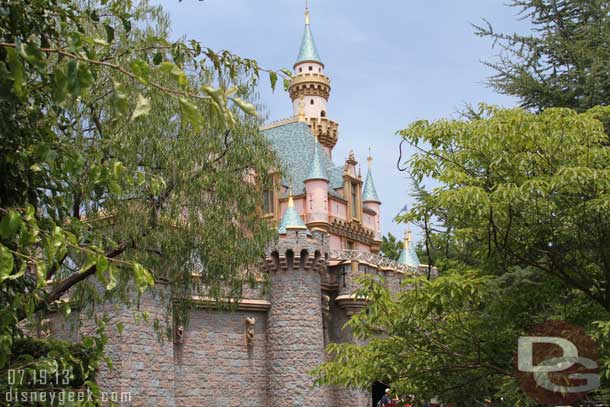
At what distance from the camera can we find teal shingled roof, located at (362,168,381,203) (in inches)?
1118

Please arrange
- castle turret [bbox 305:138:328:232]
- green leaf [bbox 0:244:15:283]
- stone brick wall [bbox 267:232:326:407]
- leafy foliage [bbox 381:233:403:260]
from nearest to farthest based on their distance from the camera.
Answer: green leaf [bbox 0:244:15:283] < stone brick wall [bbox 267:232:326:407] < castle turret [bbox 305:138:328:232] < leafy foliage [bbox 381:233:403:260]

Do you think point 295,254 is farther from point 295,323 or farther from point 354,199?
point 354,199

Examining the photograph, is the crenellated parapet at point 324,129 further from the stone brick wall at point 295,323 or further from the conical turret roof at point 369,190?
the stone brick wall at point 295,323

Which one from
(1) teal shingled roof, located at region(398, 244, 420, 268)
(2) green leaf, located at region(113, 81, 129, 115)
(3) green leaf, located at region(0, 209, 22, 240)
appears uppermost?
(1) teal shingled roof, located at region(398, 244, 420, 268)

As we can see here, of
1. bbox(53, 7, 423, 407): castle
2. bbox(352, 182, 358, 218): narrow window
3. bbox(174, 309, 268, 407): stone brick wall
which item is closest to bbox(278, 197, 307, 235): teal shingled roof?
bbox(53, 7, 423, 407): castle

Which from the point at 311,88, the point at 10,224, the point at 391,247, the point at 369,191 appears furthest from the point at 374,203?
the point at 10,224

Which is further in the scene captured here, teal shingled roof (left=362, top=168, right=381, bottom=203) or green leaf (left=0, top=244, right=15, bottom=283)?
teal shingled roof (left=362, top=168, right=381, bottom=203)

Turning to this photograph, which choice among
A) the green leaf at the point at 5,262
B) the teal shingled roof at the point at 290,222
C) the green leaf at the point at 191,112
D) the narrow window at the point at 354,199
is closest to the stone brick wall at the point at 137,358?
the teal shingled roof at the point at 290,222

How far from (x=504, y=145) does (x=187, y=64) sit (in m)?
5.36

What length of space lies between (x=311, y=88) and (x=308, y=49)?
5.11 ft

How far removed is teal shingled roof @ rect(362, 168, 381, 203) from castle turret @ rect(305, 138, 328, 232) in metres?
3.18

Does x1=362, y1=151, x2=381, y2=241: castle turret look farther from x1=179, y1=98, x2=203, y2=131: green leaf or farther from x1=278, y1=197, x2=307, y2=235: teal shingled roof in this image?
x1=179, y1=98, x2=203, y2=131: green leaf

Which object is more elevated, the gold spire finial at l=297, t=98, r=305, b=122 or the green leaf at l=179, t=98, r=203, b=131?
the gold spire finial at l=297, t=98, r=305, b=122

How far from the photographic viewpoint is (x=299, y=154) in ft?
90.6
